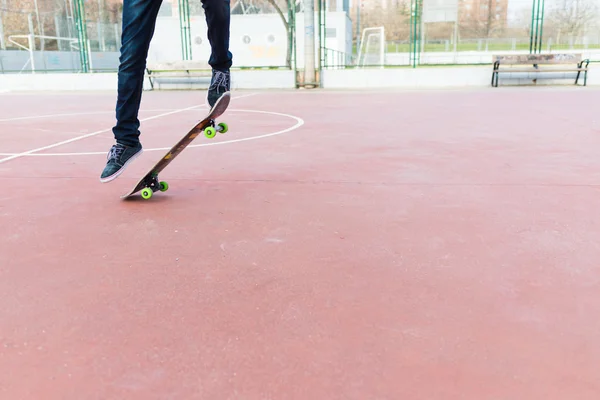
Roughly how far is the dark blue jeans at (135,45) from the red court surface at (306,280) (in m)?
0.43

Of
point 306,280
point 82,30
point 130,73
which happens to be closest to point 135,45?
point 130,73

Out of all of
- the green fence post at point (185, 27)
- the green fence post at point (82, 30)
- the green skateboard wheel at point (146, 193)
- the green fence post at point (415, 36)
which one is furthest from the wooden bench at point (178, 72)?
the green skateboard wheel at point (146, 193)

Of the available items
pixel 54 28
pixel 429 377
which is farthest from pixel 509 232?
pixel 54 28

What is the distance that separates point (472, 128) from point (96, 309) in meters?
5.00

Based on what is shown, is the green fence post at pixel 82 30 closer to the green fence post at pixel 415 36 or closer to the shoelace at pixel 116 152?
the green fence post at pixel 415 36

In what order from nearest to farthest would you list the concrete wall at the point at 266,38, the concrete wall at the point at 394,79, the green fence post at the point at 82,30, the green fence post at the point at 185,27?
the concrete wall at the point at 394,79 → the green fence post at the point at 185,27 → the green fence post at the point at 82,30 → the concrete wall at the point at 266,38

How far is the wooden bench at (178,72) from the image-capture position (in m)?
14.7

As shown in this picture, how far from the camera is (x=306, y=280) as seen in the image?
5.87 ft

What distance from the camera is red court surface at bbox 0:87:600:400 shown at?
125 centimetres

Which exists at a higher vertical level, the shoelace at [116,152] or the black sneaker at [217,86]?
the black sneaker at [217,86]

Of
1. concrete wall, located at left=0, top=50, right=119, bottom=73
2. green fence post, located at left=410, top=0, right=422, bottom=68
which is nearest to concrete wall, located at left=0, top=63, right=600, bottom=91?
green fence post, located at left=410, top=0, right=422, bottom=68

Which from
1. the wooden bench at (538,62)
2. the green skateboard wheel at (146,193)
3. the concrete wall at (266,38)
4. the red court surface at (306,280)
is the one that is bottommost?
the red court surface at (306,280)

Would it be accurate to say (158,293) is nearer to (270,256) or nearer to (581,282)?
(270,256)

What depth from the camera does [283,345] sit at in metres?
1.38
